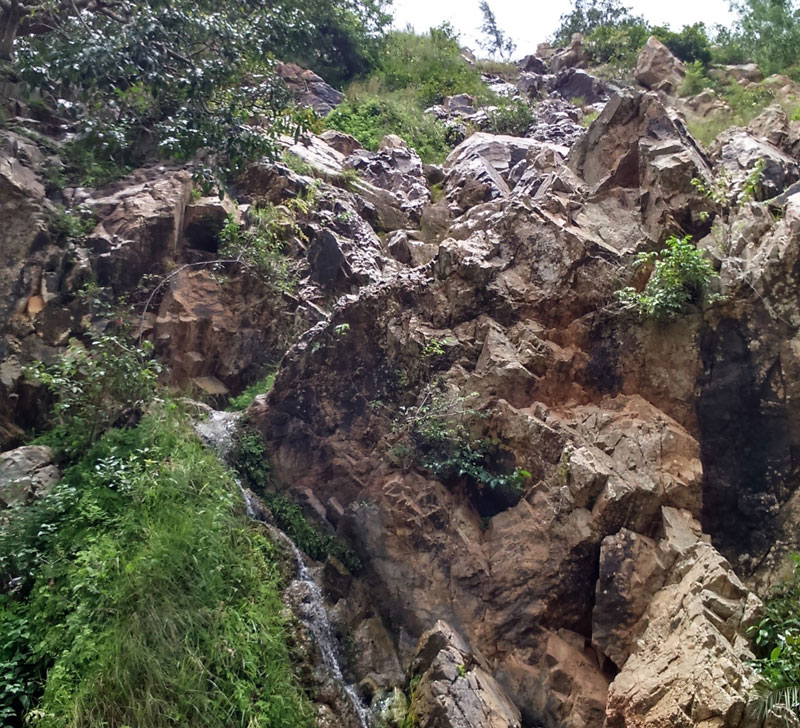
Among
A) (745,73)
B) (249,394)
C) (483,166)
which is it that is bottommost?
(249,394)

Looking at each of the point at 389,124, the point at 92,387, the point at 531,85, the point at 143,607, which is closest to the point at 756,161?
the point at 92,387

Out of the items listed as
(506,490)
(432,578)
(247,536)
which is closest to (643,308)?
(506,490)

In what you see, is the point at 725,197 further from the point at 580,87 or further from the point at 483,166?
the point at 580,87

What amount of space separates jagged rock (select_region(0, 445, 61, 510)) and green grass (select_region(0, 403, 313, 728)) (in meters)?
0.27

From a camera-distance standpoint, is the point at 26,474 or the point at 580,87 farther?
the point at 580,87

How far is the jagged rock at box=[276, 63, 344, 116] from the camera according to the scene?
19.0 metres

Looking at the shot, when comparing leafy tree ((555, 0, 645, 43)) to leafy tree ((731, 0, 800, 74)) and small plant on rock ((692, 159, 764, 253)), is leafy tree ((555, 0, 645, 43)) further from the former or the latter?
small plant on rock ((692, 159, 764, 253))

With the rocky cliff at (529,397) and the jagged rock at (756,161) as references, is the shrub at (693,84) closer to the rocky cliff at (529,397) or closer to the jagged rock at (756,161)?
the rocky cliff at (529,397)

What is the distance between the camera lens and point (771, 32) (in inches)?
762

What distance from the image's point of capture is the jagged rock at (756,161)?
9.99m

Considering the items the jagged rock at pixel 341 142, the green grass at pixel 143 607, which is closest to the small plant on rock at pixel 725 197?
the green grass at pixel 143 607

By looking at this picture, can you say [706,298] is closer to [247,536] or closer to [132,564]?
[247,536]

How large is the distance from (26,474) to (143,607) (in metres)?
2.72

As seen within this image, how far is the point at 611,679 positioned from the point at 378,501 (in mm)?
3169
